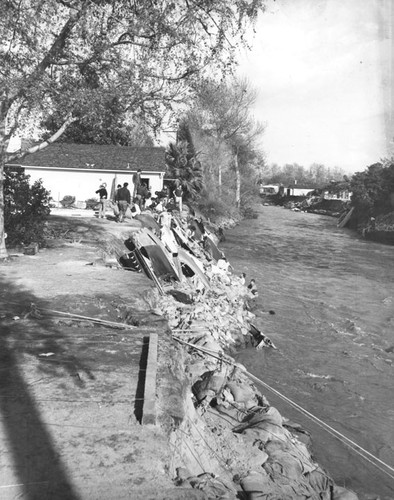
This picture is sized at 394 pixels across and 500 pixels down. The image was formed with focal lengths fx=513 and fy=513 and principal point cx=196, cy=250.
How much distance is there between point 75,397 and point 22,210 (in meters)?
9.43

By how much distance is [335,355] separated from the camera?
36.2 ft

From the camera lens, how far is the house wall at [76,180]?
30.5m

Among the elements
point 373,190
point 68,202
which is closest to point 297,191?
point 373,190

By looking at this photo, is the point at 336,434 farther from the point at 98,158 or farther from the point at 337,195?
the point at 337,195

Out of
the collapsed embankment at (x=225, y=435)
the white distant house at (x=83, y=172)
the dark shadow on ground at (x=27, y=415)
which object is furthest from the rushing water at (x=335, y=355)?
the white distant house at (x=83, y=172)

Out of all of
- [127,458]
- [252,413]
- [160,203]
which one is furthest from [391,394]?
[160,203]

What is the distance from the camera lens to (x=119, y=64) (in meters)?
11.1

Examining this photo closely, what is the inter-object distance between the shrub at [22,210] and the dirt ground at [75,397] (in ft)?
13.0

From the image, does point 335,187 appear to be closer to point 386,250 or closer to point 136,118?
point 386,250

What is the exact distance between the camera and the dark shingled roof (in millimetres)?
30672

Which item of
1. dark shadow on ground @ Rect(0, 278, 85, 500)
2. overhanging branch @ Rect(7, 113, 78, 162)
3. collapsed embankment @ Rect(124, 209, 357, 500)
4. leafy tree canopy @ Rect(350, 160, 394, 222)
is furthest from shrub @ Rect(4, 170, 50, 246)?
leafy tree canopy @ Rect(350, 160, 394, 222)

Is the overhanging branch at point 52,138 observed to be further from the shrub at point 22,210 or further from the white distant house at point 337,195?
the white distant house at point 337,195

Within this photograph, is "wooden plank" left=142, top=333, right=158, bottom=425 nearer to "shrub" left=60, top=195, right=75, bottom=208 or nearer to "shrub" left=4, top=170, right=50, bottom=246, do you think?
"shrub" left=4, top=170, right=50, bottom=246

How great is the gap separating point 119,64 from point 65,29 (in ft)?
4.25
